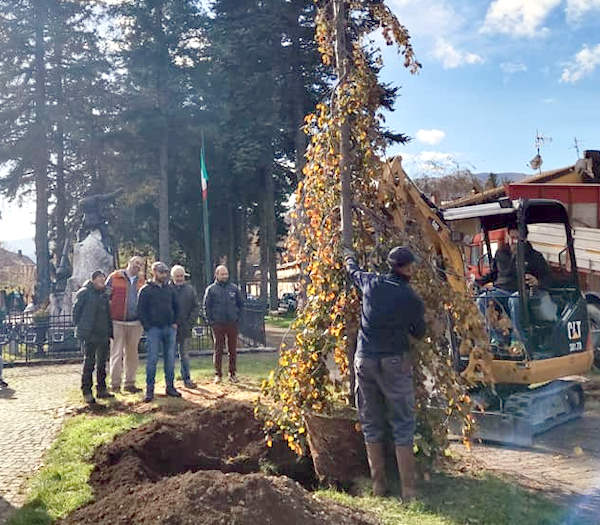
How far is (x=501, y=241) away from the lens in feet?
25.3

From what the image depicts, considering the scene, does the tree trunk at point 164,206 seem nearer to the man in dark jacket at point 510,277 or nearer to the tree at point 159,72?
the tree at point 159,72

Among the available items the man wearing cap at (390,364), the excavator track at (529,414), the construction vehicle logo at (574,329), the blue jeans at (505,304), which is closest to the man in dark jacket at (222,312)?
the blue jeans at (505,304)

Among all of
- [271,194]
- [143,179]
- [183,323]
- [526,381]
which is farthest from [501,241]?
[143,179]

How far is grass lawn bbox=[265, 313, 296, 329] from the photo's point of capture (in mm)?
23739

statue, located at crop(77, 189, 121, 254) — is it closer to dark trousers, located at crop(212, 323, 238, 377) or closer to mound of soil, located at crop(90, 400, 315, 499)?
dark trousers, located at crop(212, 323, 238, 377)

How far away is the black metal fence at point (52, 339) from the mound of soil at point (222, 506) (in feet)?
33.2

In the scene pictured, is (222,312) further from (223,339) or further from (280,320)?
(280,320)

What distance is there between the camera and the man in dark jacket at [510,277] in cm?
709

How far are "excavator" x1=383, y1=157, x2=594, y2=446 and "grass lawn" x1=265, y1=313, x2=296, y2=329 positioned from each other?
14.6 m

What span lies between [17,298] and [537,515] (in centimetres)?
3375

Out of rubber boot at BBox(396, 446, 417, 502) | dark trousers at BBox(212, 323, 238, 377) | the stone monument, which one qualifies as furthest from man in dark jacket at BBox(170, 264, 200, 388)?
the stone monument

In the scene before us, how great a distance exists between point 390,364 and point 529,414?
2769mm

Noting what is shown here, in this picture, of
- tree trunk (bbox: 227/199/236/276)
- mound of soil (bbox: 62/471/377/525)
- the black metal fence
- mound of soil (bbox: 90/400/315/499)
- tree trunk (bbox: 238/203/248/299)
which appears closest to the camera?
mound of soil (bbox: 62/471/377/525)

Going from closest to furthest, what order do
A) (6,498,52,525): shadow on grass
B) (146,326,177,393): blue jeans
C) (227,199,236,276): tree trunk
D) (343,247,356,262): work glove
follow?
(6,498,52,525): shadow on grass
(343,247,356,262): work glove
(146,326,177,393): blue jeans
(227,199,236,276): tree trunk
